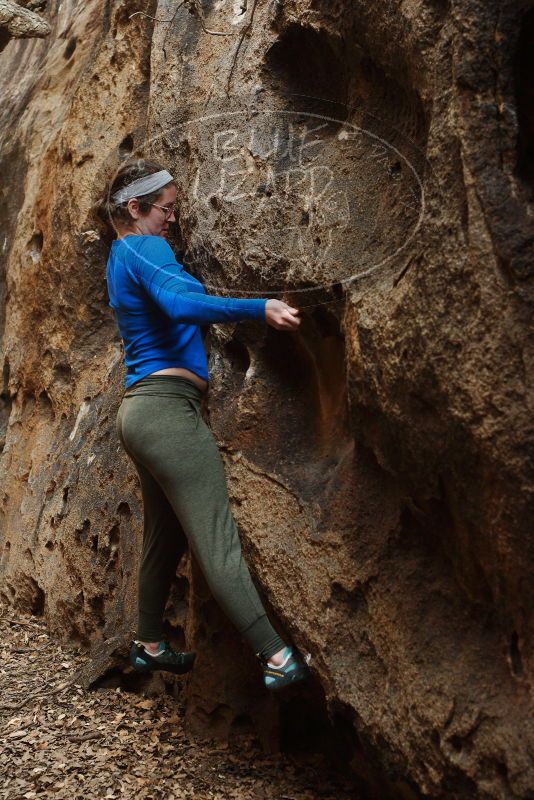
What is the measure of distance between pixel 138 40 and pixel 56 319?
1616 millimetres

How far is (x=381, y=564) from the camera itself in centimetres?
322

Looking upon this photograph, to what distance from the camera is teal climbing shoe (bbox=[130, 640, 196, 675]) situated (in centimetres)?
381

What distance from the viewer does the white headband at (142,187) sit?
365cm

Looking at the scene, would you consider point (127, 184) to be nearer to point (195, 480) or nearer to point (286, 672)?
point (195, 480)

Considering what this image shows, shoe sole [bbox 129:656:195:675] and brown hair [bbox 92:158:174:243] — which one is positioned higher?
brown hair [bbox 92:158:174:243]

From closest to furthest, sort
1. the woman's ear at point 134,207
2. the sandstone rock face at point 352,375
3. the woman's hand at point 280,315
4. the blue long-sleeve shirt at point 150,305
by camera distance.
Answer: the sandstone rock face at point 352,375
the woman's hand at point 280,315
the blue long-sleeve shirt at point 150,305
the woman's ear at point 134,207

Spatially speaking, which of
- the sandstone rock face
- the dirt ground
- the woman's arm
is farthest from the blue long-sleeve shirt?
the dirt ground

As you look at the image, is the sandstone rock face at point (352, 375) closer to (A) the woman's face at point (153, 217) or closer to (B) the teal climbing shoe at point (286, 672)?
(B) the teal climbing shoe at point (286, 672)

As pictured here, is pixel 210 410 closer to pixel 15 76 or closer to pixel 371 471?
pixel 371 471

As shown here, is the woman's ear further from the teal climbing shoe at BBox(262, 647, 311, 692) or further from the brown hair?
the teal climbing shoe at BBox(262, 647, 311, 692)

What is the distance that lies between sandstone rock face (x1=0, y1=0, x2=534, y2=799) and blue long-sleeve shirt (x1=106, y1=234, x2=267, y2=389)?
306 mm

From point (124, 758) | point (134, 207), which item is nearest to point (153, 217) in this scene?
point (134, 207)

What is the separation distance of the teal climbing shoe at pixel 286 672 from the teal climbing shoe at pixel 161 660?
0.57m

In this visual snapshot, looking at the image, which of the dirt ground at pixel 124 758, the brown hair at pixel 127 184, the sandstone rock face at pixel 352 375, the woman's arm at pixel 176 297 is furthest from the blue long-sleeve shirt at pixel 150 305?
the dirt ground at pixel 124 758
